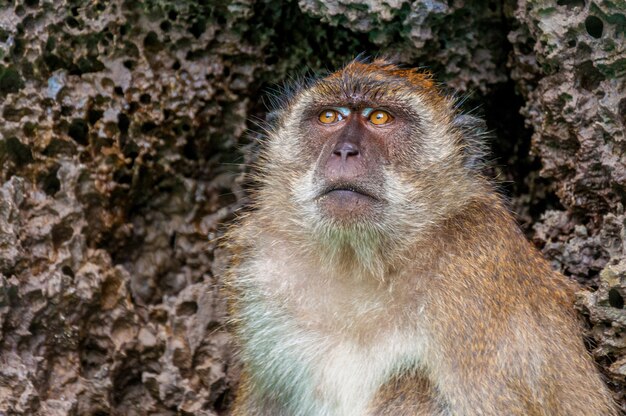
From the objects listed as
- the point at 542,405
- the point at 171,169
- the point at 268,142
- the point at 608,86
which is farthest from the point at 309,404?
the point at 608,86

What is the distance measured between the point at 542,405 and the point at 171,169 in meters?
3.22

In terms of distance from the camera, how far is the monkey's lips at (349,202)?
17.3 ft

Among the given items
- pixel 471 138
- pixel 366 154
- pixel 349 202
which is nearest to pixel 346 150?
pixel 366 154

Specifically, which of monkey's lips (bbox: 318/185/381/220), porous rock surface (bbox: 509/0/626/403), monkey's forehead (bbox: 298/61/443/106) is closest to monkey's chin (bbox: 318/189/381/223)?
monkey's lips (bbox: 318/185/381/220)

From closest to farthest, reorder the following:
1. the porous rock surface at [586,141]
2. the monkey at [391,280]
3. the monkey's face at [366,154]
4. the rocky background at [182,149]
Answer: the monkey at [391,280] < the monkey's face at [366,154] < the porous rock surface at [586,141] < the rocky background at [182,149]

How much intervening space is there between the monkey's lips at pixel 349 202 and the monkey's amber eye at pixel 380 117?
0.62m

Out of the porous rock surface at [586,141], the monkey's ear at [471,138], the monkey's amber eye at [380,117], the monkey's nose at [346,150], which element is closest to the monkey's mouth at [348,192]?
the monkey's nose at [346,150]

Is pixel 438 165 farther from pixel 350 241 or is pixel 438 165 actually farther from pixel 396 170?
pixel 350 241

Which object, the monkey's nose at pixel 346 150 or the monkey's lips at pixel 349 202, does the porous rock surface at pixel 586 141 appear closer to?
the monkey's lips at pixel 349 202

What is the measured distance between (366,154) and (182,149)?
2073mm

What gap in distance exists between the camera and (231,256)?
6262 mm

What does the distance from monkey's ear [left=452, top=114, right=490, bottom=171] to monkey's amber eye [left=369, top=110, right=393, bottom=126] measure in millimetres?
489

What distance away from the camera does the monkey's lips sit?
17.3ft

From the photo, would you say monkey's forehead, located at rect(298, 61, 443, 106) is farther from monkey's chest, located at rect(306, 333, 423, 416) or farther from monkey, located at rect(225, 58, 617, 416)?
monkey's chest, located at rect(306, 333, 423, 416)
